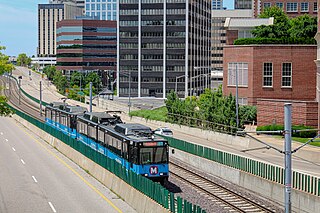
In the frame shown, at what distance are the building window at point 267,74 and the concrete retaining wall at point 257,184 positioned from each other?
26979 millimetres

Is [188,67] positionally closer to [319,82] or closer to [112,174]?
[319,82]

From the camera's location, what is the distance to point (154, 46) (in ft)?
529

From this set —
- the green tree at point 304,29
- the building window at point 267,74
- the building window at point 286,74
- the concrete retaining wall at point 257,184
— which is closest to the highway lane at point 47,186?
the concrete retaining wall at point 257,184

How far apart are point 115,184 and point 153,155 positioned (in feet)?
11.6

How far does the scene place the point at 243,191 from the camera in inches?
1567

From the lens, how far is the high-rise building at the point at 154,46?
16138 cm

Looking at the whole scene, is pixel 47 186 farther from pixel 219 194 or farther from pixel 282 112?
pixel 282 112

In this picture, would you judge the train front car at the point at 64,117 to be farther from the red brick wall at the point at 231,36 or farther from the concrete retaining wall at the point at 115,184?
the red brick wall at the point at 231,36

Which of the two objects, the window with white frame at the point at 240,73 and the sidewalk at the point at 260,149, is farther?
the window with white frame at the point at 240,73

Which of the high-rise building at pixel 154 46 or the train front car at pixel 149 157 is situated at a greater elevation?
the high-rise building at pixel 154 46

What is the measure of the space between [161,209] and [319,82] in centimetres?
3706

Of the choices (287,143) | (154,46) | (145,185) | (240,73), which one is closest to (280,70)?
(240,73)

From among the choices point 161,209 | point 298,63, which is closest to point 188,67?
point 298,63

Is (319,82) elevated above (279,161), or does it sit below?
above
